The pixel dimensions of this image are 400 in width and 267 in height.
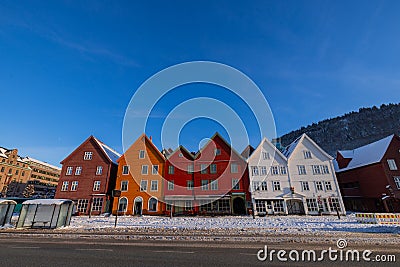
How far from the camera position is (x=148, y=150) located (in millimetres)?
39406

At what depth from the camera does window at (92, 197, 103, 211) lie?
35250 millimetres

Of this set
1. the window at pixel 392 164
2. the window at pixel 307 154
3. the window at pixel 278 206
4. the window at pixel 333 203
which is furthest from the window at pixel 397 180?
the window at pixel 278 206

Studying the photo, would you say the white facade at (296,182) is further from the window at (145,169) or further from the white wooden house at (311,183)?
the window at (145,169)

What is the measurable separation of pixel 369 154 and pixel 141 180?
4338 cm

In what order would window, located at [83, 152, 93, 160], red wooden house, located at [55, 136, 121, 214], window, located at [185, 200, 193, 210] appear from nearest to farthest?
1. window, located at [185, 200, 193, 210]
2. red wooden house, located at [55, 136, 121, 214]
3. window, located at [83, 152, 93, 160]

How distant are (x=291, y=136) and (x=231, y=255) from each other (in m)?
159

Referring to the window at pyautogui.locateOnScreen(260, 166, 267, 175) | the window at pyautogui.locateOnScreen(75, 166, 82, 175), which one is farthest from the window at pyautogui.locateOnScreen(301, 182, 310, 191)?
the window at pyautogui.locateOnScreen(75, 166, 82, 175)

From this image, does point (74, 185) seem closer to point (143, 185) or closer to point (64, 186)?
point (64, 186)

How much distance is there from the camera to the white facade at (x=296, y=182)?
3361cm

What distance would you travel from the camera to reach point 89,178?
3725 cm

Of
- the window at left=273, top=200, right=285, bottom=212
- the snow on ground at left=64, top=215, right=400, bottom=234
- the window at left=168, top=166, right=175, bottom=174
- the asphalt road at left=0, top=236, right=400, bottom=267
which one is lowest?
the asphalt road at left=0, top=236, right=400, bottom=267

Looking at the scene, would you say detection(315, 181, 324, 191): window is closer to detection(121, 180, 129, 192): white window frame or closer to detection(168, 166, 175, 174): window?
detection(168, 166, 175, 174): window

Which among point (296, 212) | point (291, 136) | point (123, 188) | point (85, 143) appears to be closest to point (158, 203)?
point (123, 188)

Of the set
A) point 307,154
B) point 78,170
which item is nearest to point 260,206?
point 307,154
